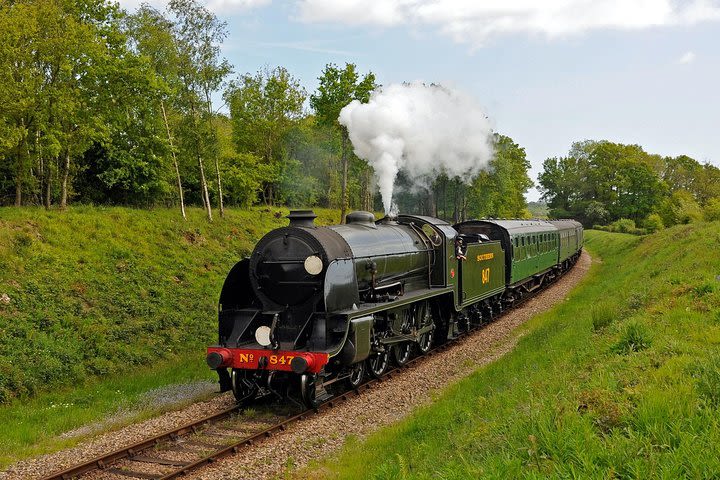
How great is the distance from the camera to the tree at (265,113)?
31.3m

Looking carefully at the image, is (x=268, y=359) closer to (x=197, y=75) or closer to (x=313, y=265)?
(x=313, y=265)

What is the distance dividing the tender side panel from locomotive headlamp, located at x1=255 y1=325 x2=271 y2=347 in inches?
243

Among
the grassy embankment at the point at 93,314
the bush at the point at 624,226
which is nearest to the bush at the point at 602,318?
the grassy embankment at the point at 93,314

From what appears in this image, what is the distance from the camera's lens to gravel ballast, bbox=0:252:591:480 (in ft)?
22.5

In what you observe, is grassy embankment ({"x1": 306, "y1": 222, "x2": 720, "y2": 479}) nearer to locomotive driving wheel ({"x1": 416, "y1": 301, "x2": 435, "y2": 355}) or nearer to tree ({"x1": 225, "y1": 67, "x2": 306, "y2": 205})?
locomotive driving wheel ({"x1": 416, "y1": 301, "x2": 435, "y2": 355})

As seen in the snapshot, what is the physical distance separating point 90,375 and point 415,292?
703 centimetres

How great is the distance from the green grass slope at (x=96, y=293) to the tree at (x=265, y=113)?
1199 centimetres

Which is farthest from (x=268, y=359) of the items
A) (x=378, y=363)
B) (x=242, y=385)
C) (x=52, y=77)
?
(x=52, y=77)

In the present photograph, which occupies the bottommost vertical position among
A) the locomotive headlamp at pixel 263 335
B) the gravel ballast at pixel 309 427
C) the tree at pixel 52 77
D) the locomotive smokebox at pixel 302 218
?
the gravel ballast at pixel 309 427

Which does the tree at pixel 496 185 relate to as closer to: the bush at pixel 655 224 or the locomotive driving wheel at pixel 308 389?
the bush at pixel 655 224

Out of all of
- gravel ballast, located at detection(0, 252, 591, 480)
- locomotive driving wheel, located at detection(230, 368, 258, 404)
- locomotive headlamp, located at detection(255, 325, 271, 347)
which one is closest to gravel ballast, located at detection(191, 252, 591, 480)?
gravel ballast, located at detection(0, 252, 591, 480)

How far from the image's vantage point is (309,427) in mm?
8172

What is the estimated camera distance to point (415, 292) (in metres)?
11.6

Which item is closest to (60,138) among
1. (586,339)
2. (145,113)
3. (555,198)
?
(145,113)
